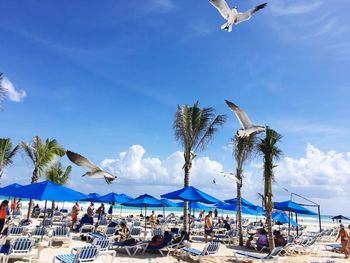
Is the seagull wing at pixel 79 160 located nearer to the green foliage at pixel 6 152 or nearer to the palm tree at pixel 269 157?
the palm tree at pixel 269 157

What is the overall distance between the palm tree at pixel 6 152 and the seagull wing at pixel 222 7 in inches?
682

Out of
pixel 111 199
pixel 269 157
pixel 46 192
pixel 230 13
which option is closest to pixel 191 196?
pixel 269 157

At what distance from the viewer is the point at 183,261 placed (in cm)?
1061

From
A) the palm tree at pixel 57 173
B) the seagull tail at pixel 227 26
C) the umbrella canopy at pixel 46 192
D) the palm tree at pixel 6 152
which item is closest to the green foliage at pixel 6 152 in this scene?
the palm tree at pixel 6 152

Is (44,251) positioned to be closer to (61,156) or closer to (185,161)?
(185,161)

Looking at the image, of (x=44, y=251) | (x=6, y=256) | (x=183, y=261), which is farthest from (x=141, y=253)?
(x=6, y=256)

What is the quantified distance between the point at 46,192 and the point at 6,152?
1351 cm

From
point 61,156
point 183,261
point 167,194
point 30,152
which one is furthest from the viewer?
point 61,156

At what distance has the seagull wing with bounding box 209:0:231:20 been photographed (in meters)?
9.15

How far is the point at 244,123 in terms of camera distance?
1048 cm

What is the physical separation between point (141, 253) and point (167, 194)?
240 centimetres

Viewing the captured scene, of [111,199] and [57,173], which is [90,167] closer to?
[111,199]

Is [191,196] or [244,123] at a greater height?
[244,123]

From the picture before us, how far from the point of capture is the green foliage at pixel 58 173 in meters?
27.0
